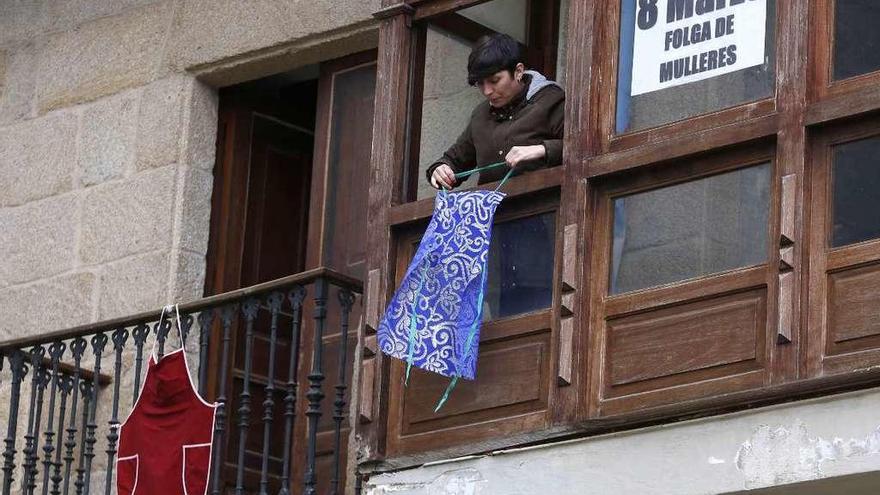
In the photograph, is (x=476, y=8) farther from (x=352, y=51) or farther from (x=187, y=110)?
(x=187, y=110)

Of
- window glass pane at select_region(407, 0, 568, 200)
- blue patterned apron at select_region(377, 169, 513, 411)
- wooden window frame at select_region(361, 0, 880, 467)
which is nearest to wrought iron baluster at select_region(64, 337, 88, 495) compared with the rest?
wooden window frame at select_region(361, 0, 880, 467)

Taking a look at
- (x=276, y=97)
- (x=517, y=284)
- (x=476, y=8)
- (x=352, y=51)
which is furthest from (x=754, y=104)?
(x=276, y=97)

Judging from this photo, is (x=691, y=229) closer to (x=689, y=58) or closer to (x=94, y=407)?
(x=689, y=58)

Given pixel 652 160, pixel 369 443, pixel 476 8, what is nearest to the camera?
pixel 652 160

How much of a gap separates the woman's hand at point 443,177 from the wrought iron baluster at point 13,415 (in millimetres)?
2263

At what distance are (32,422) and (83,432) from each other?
228 millimetres

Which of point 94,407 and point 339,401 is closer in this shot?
point 339,401

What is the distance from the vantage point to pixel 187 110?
10953 millimetres

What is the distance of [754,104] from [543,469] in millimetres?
1407

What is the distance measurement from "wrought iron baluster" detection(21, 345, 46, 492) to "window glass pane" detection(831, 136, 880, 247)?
3.76 meters

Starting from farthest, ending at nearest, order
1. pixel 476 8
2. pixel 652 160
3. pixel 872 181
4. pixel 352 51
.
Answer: pixel 352 51
pixel 476 8
pixel 652 160
pixel 872 181

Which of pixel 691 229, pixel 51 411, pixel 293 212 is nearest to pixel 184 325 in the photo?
pixel 51 411

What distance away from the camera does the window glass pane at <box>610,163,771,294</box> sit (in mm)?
8016

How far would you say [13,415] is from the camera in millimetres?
10172
